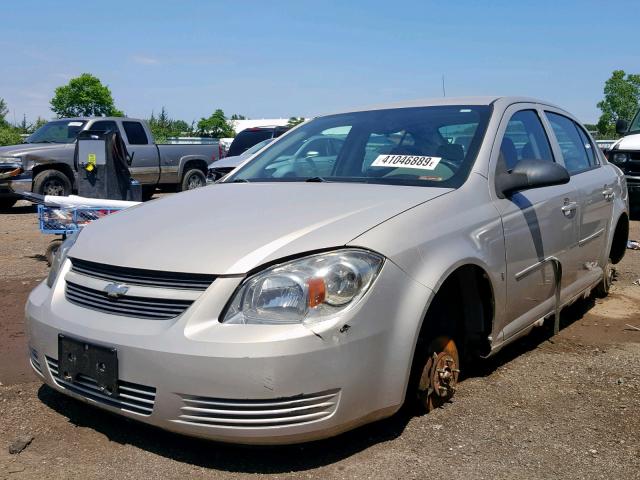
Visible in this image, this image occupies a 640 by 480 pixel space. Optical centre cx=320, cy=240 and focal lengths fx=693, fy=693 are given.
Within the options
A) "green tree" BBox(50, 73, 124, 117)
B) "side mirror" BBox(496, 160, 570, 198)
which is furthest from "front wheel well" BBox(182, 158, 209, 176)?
"green tree" BBox(50, 73, 124, 117)

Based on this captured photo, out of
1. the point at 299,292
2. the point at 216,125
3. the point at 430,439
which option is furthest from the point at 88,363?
the point at 216,125

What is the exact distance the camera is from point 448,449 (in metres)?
3.05

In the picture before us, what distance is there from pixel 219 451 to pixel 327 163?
1.86 m

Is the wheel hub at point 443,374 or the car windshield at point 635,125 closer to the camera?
the wheel hub at point 443,374

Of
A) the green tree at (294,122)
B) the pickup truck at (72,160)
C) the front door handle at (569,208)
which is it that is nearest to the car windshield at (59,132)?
the pickup truck at (72,160)

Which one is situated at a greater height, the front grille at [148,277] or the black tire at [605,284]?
the front grille at [148,277]

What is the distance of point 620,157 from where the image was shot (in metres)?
11.8

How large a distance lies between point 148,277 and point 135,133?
12.8 metres

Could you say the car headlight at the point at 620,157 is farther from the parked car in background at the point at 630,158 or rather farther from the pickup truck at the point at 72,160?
the pickup truck at the point at 72,160

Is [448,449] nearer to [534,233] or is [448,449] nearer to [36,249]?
[534,233]

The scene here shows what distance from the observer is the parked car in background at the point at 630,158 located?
1155 cm

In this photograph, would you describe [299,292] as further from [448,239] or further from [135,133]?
[135,133]

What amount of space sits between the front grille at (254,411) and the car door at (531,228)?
4.69 feet

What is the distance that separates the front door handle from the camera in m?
4.33
